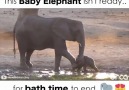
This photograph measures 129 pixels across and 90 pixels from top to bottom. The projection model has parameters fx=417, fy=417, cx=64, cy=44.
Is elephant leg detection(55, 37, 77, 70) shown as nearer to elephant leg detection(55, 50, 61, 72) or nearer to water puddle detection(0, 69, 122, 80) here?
elephant leg detection(55, 50, 61, 72)

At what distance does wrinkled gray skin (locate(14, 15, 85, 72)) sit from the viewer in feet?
12.6

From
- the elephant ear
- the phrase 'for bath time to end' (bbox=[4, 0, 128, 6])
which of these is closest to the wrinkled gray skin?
the elephant ear

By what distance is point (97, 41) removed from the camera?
3.82 meters

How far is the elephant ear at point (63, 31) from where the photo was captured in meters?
3.87

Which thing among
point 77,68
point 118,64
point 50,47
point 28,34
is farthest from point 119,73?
point 28,34

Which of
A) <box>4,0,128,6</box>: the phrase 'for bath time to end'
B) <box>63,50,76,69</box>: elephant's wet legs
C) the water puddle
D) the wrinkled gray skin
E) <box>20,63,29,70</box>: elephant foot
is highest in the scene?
<box>4,0,128,6</box>: the phrase 'for bath time to end'

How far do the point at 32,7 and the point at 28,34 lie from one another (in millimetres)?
311

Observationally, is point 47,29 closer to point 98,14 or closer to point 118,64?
point 98,14

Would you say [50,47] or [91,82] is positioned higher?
[50,47]

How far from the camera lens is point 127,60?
3.82 metres

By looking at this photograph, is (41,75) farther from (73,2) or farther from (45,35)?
(73,2)

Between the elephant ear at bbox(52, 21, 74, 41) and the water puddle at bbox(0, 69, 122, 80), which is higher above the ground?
the elephant ear at bbox(52, 21, 74, 41)

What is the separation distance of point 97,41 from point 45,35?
49 centimetres

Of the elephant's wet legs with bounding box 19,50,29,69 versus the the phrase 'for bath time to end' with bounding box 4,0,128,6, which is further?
the elephant's wet legs with bounding box 19,50,29,69
